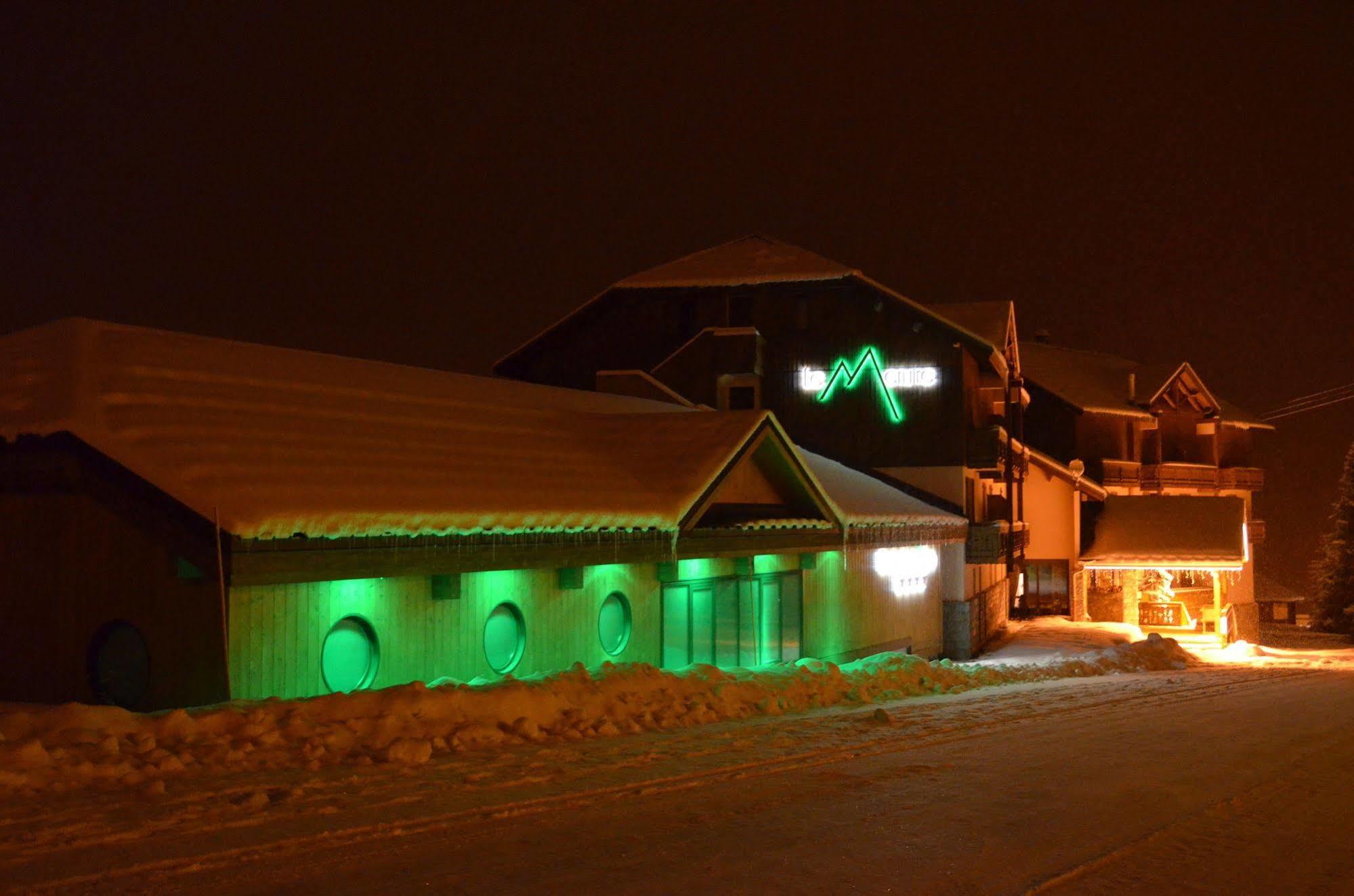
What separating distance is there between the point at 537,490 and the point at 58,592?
18.8 ft

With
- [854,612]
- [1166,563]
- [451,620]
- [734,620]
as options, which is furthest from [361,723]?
[1166,563]

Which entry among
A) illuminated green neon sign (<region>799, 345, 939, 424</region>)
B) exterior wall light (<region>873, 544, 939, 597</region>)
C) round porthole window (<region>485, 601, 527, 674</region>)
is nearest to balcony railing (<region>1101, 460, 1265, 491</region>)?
illuminated green neon sign (<region>799, 345, 939, 424</region>)

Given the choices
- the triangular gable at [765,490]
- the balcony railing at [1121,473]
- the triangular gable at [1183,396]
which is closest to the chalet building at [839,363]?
the triangular gable at [765,490]

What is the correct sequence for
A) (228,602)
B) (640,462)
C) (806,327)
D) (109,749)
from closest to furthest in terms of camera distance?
(109,749)
(228,602)
(640,462)
(806,327)

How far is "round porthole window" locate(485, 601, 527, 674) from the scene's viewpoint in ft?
50.2

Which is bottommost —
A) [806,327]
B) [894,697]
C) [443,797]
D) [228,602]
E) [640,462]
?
[894,697]

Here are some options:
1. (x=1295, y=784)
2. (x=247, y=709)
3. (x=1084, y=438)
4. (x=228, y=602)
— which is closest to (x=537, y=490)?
(x=228, y=602)

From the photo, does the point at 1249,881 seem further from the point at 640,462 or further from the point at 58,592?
the point at 640,462

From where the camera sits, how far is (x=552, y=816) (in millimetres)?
8445

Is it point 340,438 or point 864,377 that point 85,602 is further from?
point 864,377

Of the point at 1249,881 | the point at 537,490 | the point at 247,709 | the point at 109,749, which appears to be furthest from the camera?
the point at 537,490

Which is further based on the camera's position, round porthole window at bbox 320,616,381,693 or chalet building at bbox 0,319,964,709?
round porthole window at bbox 320,616,381,693

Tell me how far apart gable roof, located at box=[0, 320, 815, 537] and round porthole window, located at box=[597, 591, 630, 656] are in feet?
4.45

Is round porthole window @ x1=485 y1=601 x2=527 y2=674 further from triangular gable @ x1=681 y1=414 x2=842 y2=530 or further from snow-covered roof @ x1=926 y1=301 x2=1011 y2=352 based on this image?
snow-covered roof @ x1=926 y1=301 x2=1011 y2=352
